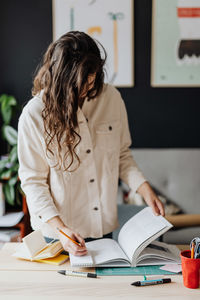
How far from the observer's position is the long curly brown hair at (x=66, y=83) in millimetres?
1421

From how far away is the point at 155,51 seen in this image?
3227 mm

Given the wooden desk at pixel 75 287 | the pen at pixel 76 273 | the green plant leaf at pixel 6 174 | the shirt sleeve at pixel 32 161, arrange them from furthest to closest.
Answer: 1. the green plant leaf at pixel 6 174
2. the shirt sleeve at pixel 32 161
3. the pen at pixel 76 273
4. the wooden desk at pixel 75 287

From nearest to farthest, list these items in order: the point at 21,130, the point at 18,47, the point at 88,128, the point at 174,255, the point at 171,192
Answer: the point at 174,255 → the point at 21,130 → the point at 88,128 → the point at 171,192 → the point at 18,47

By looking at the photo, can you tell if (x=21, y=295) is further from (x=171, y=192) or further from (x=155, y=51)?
(x=155, y=51)

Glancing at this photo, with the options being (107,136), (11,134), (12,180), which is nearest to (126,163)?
(107,136)

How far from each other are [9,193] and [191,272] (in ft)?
6.38

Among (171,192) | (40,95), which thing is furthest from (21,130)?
(171,192)

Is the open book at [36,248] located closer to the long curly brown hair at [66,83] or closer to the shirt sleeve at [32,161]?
the shirt sleeve at [32,161]

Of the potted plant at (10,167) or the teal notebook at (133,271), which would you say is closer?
the teal notebook at (133,271)

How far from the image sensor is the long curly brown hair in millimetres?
1421

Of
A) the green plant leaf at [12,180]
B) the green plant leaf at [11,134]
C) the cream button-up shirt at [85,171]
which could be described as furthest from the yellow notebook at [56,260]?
the green plant leaf at [11,134]

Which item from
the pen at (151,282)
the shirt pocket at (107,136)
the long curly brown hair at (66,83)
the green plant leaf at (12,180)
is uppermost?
the long curly brown hair at (66,83)

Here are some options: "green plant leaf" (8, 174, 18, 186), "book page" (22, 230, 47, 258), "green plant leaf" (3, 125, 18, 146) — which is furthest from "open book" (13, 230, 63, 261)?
"green plant leaf" (3, 125, 18, 146)

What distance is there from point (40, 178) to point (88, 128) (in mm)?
297
